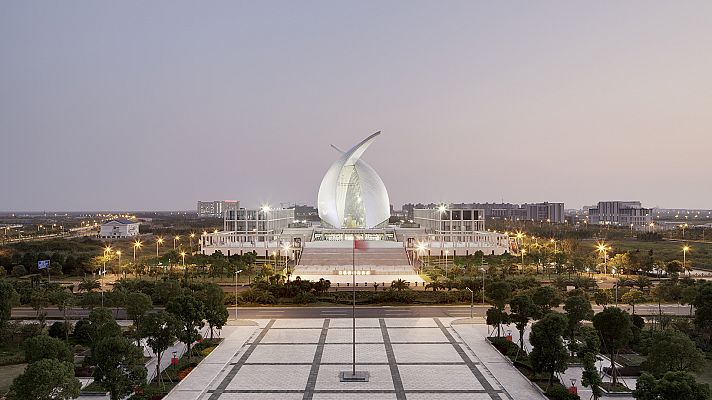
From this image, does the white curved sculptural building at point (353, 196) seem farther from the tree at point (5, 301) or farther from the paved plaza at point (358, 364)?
the tree at point (5, 301)

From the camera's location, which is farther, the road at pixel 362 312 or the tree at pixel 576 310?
the road at pixel 362 312

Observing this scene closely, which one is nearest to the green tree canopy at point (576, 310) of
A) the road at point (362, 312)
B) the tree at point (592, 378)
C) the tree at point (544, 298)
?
the tree at point (544, 298)

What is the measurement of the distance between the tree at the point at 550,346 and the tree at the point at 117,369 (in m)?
13.8

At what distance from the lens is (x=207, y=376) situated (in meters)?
22.4

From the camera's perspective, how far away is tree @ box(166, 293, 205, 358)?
24.7 metres

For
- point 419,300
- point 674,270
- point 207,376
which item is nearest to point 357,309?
point 419,300

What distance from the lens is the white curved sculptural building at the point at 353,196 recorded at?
252 ft

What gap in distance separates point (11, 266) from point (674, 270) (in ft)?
195

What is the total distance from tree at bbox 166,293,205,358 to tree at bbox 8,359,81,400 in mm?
8932

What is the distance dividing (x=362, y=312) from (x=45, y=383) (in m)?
23.7

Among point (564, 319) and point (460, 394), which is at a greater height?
point (564, 319)

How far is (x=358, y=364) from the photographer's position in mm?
24109

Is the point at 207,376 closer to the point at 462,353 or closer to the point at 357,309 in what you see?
the point at 462,353

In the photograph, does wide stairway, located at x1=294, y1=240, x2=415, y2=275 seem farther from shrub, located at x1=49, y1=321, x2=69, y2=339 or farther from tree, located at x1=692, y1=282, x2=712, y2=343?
tree, located at x1=692, y1=282, x2=712, y2=343
